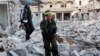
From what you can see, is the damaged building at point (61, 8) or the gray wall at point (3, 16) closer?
the gray wall at point (3, 16)

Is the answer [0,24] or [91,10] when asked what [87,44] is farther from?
[91,10]

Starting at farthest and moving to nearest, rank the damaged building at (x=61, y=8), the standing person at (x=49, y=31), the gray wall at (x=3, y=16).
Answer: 1. the damaged building at (x=61, y=8)
2. the gray wall at (x=3, y=16)
3. the standing person at (x=49, y=31)

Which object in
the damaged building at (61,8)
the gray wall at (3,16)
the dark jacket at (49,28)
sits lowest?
the damaged building at (61,8)

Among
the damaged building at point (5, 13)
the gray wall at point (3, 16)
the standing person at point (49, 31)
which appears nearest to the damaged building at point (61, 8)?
the damaged building at point (5, 13)

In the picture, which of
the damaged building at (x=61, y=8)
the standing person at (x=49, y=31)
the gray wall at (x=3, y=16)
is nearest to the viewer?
the standing person at (x=49, y=31)

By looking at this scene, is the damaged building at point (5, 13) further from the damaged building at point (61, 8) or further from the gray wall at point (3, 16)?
the damaged building at point (61, 8)

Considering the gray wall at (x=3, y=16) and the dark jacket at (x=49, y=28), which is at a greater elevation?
the dark jacket at (x=49, y=28)

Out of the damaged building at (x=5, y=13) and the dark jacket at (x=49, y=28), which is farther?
the damaged building at (x=5, y=13)

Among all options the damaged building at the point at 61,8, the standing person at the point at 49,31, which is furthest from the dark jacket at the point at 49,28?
the damaged building at the point at 61,8

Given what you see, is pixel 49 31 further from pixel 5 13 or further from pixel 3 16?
pixel 5 13

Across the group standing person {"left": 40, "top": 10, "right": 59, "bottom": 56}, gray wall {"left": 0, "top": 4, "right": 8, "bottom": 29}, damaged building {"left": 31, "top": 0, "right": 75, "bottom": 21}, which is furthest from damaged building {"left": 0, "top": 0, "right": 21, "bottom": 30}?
damaged building {"left": 31, "top": 0, "right": 75, "bottom": 21}

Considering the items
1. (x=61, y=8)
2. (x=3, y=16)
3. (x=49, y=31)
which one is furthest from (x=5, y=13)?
(x=61, y=8)

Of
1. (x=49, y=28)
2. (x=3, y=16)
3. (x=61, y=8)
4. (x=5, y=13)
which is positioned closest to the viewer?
(x=49, y=28)

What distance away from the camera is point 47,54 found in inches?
348
